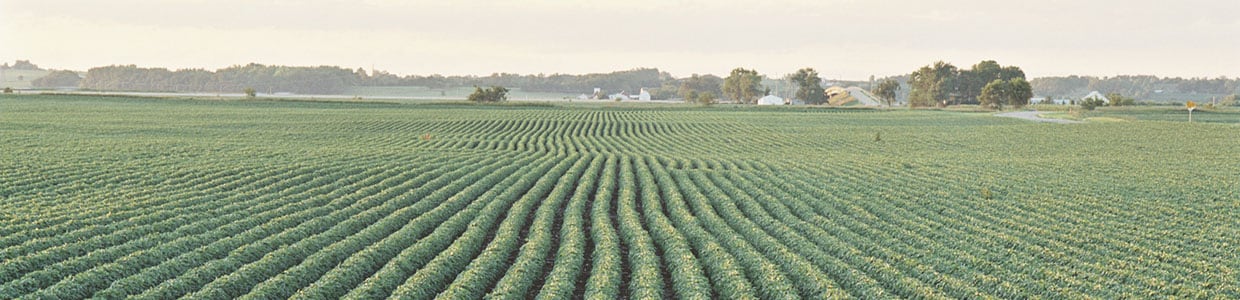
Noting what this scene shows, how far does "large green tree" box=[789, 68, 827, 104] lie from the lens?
135625 millimetres

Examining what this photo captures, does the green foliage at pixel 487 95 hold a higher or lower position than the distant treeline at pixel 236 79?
lower

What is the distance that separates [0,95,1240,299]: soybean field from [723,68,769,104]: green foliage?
100 metres

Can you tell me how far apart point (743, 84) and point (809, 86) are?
1189 cm

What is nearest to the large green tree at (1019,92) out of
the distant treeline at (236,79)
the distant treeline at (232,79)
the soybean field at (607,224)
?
the soybean field at (607,224)

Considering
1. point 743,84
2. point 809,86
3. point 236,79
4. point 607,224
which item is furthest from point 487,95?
point 236,79

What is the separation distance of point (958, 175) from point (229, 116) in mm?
56386

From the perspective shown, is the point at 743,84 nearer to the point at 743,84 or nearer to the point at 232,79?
the point at 743,84

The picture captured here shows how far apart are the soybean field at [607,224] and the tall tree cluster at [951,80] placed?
278 ft

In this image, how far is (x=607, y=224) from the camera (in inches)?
617

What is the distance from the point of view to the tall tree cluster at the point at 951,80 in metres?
115

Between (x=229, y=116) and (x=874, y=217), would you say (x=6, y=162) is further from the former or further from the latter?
(x=229, y=116)

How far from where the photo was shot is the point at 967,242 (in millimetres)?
14047

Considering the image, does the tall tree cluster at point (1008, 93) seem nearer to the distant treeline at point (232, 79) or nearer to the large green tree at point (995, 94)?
the large green tree at point (995, 94)

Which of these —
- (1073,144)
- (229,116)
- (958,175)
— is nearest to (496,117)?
(229,116)
